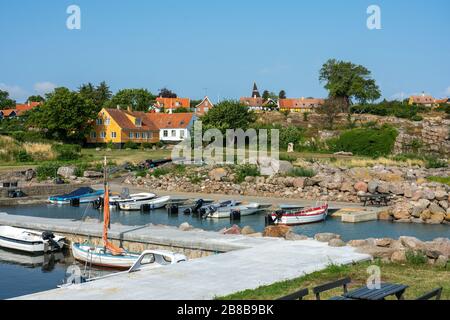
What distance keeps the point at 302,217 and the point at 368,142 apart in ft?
114

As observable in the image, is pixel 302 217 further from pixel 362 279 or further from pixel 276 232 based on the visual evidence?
pixel 362 279

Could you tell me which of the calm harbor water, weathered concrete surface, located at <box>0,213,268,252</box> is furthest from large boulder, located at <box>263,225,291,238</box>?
the calm harbor water

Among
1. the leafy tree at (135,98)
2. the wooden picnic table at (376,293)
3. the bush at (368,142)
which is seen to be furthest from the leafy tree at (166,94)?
the wooden picnic table at (376,293)

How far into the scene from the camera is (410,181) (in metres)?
39.2

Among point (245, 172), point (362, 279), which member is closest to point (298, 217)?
point (245, 172)

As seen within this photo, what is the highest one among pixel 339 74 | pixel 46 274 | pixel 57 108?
pixel 339 74

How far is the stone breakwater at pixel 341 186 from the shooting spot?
31.5 meters

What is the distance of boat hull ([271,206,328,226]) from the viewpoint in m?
29.4

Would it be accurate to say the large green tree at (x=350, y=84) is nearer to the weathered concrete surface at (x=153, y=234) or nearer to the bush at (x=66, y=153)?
the bush at (x=66, y=153)

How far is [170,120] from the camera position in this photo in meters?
78.1
